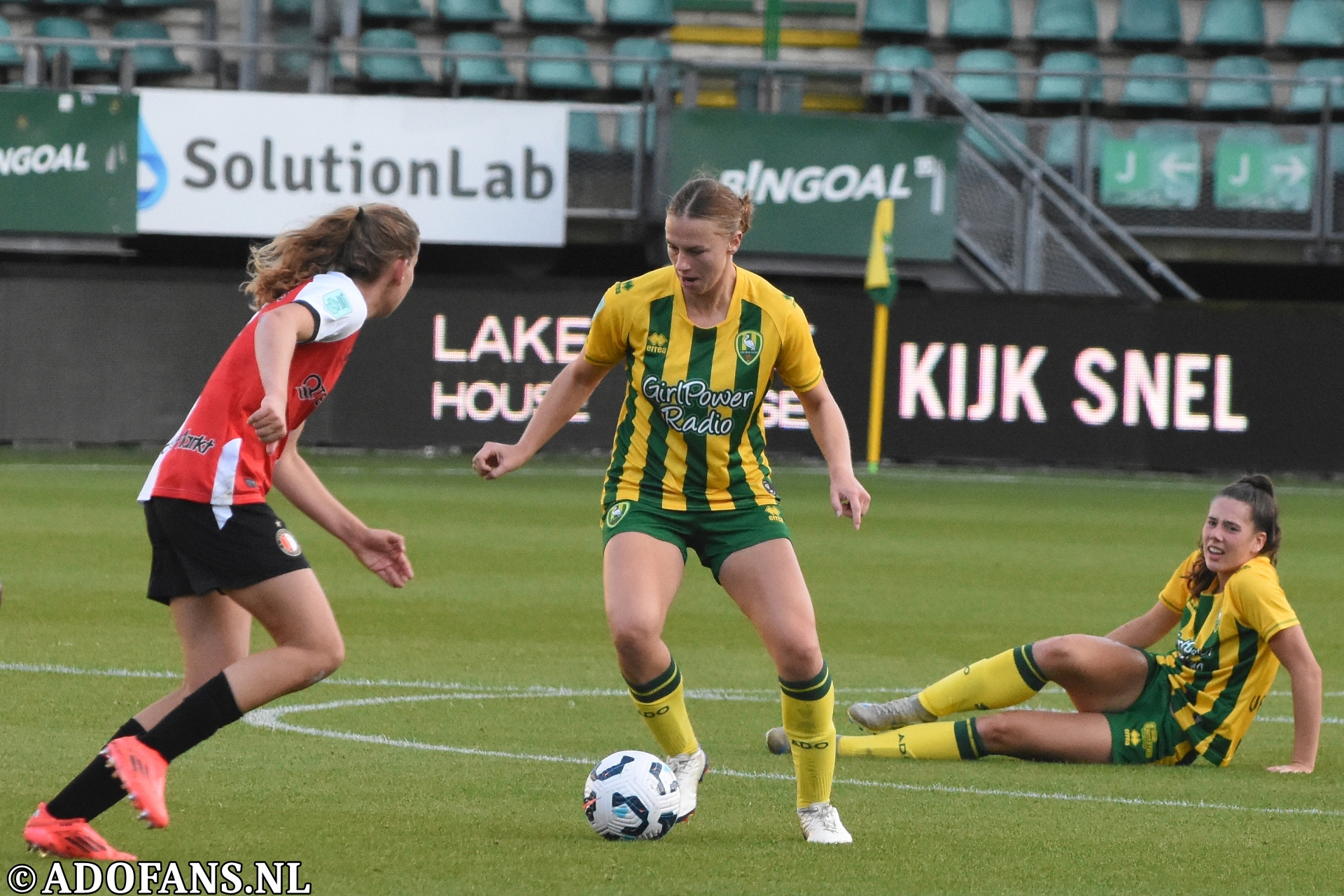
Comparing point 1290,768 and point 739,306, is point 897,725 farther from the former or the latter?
point 739,306

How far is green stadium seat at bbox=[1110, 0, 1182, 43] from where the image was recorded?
27.3 meters

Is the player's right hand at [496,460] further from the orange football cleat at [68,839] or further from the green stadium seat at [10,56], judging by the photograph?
the green stadium seat at [10,56]

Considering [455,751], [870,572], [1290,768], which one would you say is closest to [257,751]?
[455,751]

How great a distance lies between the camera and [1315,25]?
90.0ft

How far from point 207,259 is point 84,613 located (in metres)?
13.5

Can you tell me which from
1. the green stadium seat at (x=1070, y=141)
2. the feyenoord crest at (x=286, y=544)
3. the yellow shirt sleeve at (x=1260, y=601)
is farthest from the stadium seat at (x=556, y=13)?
the feyenoord crest at (x=286, y=544)

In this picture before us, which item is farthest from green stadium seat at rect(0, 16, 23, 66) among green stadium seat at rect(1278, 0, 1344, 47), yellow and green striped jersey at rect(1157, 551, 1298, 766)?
yellow and green striped jersey at rect(1157, 551, 1298, 766)

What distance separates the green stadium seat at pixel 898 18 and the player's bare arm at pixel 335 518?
22787 mm

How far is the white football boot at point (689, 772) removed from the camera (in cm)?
581

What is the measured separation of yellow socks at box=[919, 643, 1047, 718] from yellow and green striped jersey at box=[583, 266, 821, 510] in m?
1.49

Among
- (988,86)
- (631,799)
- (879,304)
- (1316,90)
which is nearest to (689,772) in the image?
(631,799)

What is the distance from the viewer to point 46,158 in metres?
20.7

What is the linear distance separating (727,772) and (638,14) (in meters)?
21.1

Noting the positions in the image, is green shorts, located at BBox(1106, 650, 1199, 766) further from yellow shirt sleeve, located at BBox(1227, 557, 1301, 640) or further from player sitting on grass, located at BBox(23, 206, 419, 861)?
player sitting on grass, located at BBox(23, 206, 419, 861)
